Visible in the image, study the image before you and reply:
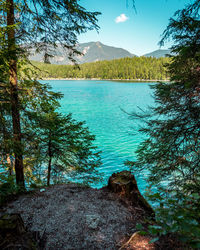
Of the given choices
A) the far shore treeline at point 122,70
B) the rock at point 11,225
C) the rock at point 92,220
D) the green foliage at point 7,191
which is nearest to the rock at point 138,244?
the rock at point 92,220

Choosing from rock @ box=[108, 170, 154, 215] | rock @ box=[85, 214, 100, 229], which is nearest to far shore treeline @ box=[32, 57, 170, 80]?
rock @ box=[108, 170, 154, 215]

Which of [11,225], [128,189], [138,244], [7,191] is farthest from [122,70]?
[11,225]

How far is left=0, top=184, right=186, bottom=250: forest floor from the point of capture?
116 inches

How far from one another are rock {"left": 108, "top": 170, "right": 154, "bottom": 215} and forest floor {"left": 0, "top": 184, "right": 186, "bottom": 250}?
0.17m

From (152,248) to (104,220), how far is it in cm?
121

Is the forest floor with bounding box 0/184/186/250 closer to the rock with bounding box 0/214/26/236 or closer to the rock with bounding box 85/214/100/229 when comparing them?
the rock with bounding box 85/214/100/229

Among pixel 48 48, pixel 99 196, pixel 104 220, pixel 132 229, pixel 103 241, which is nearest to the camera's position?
pixel 103 241

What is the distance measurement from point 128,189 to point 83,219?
163 cm

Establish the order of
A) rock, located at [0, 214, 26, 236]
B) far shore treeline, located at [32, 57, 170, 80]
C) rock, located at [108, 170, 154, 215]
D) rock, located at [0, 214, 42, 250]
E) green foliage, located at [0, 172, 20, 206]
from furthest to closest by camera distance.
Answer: far shore treeline, located at [32, 57, 170, 80] → green foliage, located at [0, 172, 20, 206] → rock, located at [108, 170, 154, 215] → rock, located at [0, 214, 26, 236] → rock, located at [0, 214, 42, 250]

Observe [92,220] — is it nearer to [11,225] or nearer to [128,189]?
[128,189]

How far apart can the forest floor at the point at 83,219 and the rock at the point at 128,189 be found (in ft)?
0.57

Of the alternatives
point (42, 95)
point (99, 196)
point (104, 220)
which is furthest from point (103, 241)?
point (42, 95)

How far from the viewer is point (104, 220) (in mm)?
3609

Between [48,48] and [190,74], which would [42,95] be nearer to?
[48,48]
